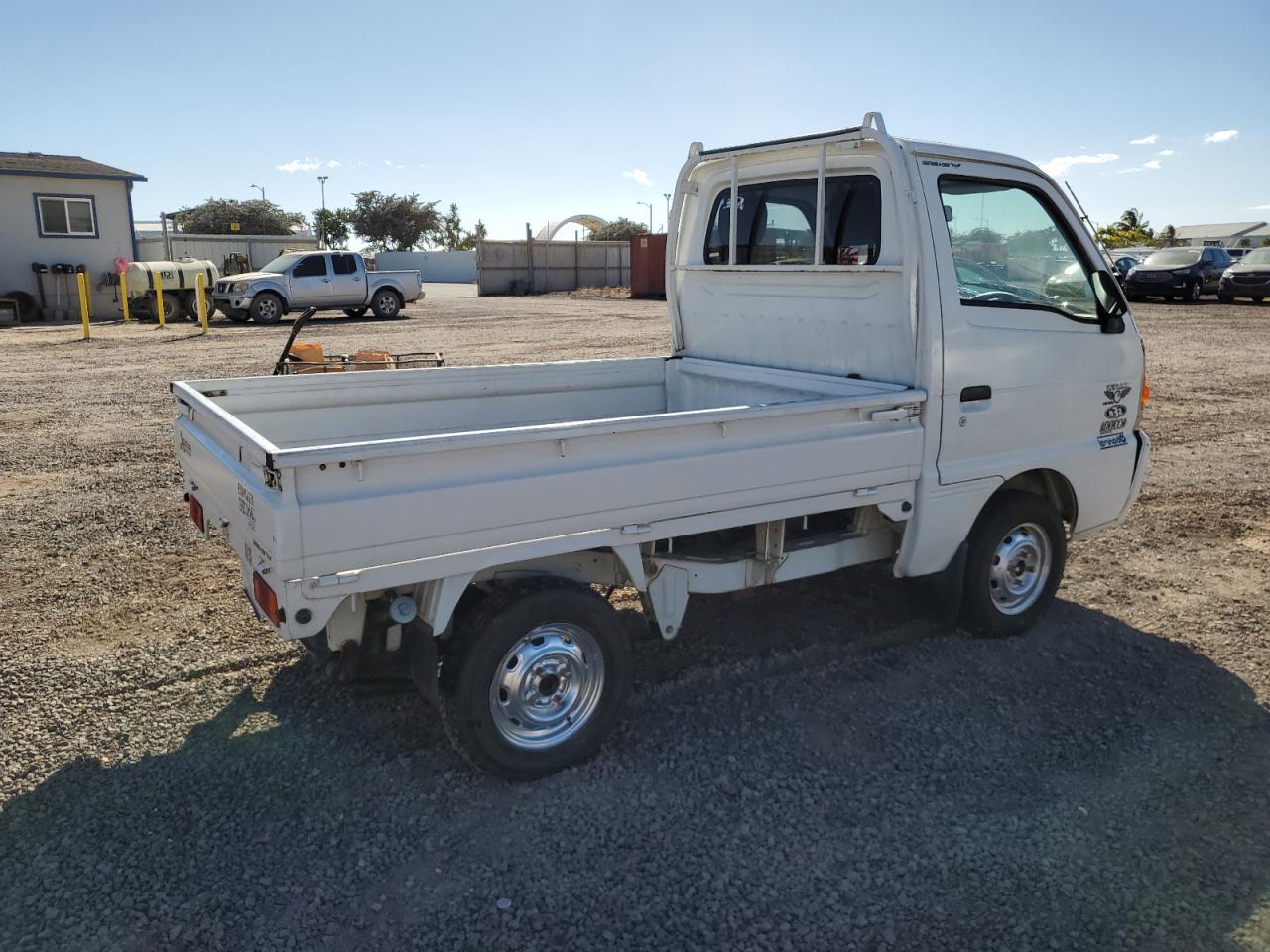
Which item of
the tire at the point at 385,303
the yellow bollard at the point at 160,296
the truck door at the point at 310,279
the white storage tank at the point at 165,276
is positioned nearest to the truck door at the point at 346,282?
the truck door at the point at 310,279

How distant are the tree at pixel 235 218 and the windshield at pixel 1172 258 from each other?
2024 inches

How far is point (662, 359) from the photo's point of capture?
5.91m

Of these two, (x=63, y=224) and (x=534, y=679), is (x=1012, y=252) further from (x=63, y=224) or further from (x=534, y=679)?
(x=63, y=224)

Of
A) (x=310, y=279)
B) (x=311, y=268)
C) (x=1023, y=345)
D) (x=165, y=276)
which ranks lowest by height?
(x=1023, y=345)

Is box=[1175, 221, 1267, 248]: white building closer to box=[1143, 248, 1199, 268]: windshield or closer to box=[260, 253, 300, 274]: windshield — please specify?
box=[1143, 248, 1199, 268]: windshield

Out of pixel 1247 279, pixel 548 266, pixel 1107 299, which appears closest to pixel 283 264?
pixel 548 266

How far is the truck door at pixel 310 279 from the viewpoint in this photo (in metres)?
25.7

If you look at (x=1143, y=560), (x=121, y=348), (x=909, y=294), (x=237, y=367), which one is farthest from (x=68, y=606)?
(x=121, y=348)

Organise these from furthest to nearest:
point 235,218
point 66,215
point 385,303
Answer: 1. point 235,218
2. point 385,303
3. point 66,215

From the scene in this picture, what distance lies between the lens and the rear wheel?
2502 centimetres

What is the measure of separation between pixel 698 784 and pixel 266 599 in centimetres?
175

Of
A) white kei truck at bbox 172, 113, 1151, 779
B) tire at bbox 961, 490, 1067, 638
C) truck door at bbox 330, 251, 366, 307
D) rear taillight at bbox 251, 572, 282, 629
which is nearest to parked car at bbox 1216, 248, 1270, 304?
truck door at bbox 330, 251, 366, 307

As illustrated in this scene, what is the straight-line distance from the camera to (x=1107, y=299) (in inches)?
201

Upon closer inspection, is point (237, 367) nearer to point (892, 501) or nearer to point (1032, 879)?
point (892, 501)
